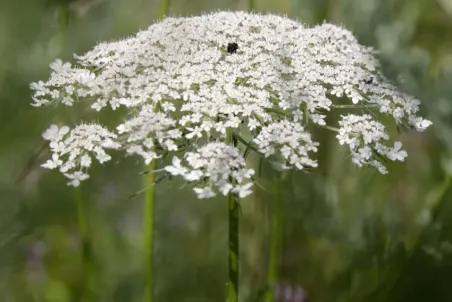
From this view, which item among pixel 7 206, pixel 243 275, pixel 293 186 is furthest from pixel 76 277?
pixel 293 186

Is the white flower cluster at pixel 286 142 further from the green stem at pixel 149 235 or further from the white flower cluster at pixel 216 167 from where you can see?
the green stem at pixel 149 235

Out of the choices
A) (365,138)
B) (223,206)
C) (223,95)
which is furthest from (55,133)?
(223,206)

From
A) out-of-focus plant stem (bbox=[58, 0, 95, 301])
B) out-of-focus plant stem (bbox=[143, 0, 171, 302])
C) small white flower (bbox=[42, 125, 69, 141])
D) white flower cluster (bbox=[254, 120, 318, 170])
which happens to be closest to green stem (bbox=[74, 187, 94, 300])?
out-of-focus plant stem (bbox=[58, 0, 95, 301])

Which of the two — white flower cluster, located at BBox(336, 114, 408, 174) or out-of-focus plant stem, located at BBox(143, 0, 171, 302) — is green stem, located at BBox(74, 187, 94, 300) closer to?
out-of-focus plant stem, located at BBox(143, 0, 171, 302)

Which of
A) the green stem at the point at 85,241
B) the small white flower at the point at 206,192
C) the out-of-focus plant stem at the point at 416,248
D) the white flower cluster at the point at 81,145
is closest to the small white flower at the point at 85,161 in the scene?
the white flower cluster at the point at 81,145

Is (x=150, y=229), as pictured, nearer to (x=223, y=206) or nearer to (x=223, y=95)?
(x=223, y=95)

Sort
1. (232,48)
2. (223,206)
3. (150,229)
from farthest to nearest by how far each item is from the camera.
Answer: (223,206), (150,229), (232,48)
